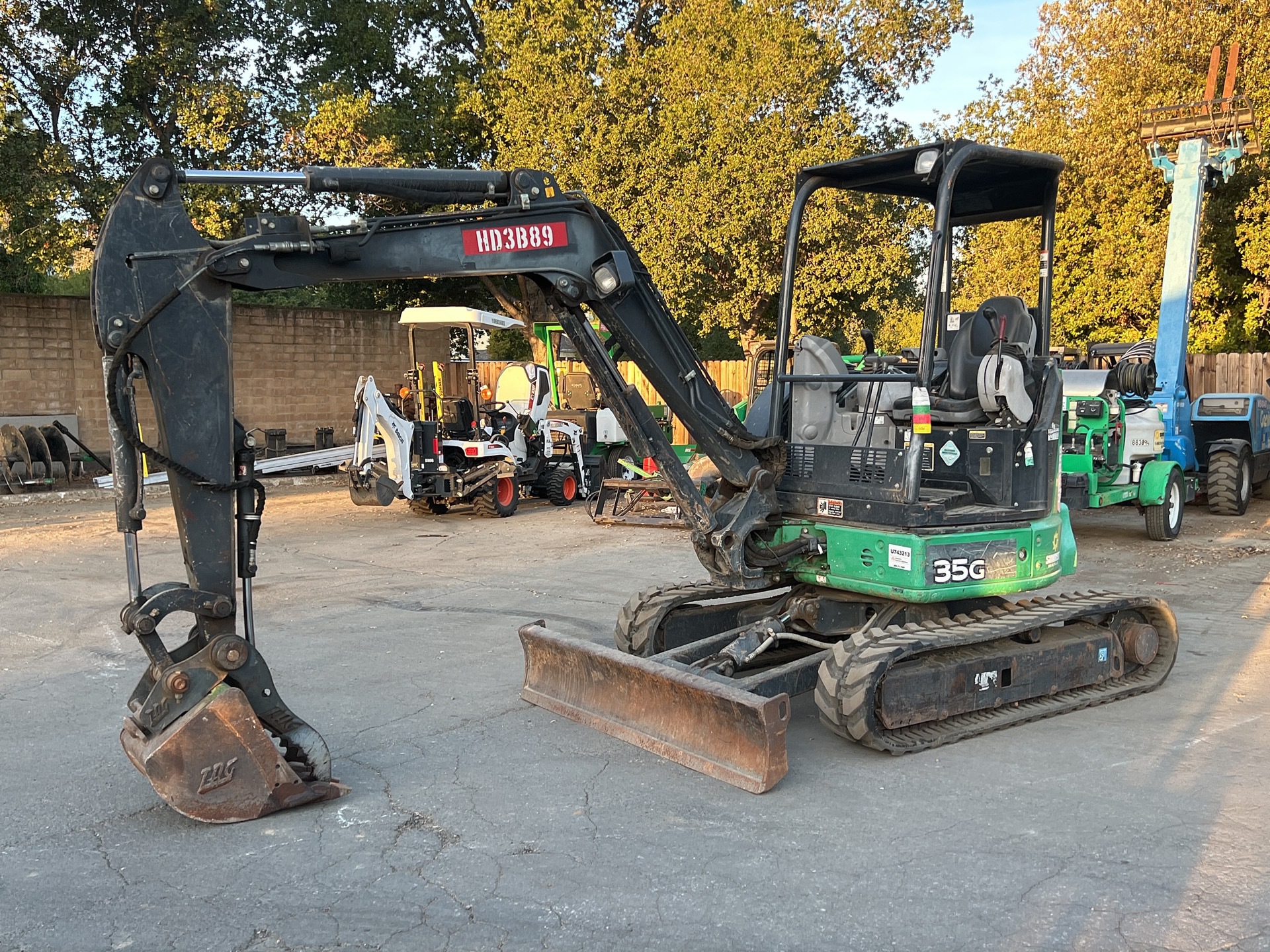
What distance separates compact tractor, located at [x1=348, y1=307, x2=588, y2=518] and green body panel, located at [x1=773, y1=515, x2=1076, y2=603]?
8.88 metres

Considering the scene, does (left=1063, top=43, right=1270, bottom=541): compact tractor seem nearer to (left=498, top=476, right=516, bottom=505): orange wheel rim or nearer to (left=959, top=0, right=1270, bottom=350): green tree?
(left=959, top=0, right=1270, bottom=350): green tree

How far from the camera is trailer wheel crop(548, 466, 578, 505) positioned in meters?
16.9

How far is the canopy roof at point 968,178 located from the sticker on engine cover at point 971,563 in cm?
200

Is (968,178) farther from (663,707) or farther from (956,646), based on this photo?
(663,707)

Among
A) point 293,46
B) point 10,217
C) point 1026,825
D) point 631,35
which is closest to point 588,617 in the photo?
point 1026,825

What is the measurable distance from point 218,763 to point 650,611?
287 centimetres

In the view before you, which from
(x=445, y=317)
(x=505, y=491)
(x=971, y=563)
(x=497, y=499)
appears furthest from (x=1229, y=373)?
(x=971, y=563)

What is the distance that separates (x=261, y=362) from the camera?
21.8 meters

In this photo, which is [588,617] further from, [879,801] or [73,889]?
[73,889]

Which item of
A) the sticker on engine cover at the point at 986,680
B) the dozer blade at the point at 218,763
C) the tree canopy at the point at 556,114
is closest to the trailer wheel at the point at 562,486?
the tree canopy at the point at 556,114

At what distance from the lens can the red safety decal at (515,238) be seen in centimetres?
543

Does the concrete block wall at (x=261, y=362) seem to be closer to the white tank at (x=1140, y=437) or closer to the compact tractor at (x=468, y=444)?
the compact tractor at (x=468, y=444)

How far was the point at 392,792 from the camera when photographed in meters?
5.27

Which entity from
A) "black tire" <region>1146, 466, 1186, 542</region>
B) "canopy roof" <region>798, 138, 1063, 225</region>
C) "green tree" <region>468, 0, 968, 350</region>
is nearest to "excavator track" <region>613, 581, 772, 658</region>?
"canopy roof" <region>798, 138, 1063, 225</region>
